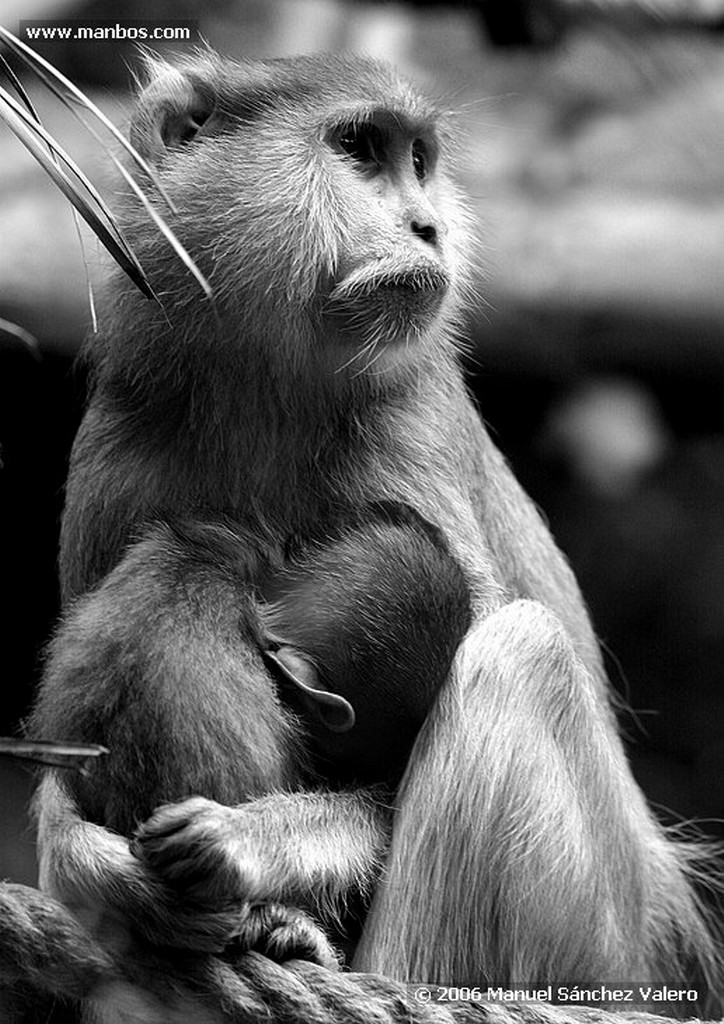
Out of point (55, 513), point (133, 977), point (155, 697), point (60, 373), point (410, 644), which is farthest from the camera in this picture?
point (60, 373)

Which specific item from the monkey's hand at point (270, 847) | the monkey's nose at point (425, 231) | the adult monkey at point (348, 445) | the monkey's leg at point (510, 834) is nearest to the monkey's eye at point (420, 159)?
the adult monkey at point (348, 445)

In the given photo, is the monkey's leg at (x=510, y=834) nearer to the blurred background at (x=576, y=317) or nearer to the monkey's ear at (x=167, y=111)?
the blurred background at (x=576, y=317)

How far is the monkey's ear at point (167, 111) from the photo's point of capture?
9.72 feet

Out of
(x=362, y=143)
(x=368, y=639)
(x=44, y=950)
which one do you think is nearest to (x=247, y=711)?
(x=368, y=639)

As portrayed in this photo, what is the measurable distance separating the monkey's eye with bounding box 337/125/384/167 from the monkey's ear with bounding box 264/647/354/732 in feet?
3.25

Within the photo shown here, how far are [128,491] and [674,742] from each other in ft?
10.7

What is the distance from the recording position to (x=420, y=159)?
Answer: 3164 mm

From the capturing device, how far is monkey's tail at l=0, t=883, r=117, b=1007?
2.08 m

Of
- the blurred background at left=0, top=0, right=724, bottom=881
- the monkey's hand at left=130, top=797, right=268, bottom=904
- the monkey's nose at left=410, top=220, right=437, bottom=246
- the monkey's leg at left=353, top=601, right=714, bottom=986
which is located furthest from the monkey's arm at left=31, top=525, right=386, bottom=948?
the blurred background at left=0, top=0, right=724, bottom=881

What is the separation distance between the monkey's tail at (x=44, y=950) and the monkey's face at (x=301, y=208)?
1.17 metres

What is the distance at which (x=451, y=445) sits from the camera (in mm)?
3201

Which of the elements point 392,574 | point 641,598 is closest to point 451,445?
point 392,574

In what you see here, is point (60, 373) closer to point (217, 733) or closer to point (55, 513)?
point (55, 513)

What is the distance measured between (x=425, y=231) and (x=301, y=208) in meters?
0.24
